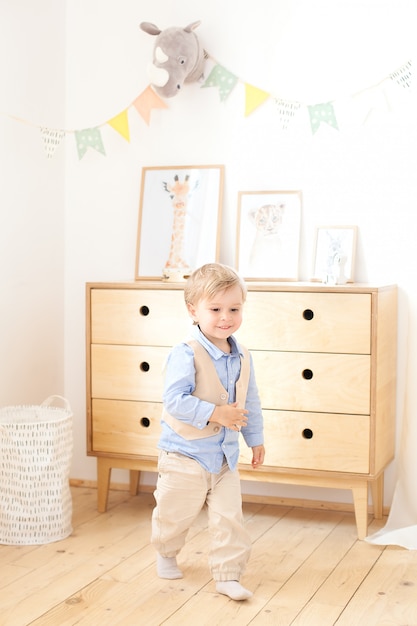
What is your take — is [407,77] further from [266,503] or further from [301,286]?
[266,503]

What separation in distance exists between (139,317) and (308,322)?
595mm

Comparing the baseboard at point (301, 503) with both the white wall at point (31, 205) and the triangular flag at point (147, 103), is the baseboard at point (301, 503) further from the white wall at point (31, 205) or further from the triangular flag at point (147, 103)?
the triangular flag at point (147, 103)

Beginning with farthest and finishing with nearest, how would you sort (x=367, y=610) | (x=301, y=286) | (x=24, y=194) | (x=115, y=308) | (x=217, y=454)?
(x=24, y=194) < (x=115, y=308) < (x=301, y=286) < (x=217, y=454) < (x=367, y=610)

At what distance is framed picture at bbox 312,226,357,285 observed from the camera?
2934 mm

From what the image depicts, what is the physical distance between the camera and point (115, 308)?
9.48 feet

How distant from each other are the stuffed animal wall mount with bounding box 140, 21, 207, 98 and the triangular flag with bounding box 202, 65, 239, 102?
102mm

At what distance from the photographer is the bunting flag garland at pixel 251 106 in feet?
9.43

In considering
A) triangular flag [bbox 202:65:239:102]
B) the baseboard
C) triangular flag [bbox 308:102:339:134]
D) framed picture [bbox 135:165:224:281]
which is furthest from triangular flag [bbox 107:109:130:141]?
the baseboard

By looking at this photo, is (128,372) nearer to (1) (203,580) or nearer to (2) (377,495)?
(1) (203,580)

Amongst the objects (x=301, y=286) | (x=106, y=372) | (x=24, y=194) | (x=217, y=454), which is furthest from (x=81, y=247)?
(x=217, y=454)

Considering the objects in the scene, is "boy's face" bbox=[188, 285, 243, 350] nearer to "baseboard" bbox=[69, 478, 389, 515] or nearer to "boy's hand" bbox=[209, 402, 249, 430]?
"boy's hand" bbox=[209, 402, 249, 430]

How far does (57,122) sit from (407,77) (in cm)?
135

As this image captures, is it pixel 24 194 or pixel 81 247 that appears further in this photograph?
pixel 81 247

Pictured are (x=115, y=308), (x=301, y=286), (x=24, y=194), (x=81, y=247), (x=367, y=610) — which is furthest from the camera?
(x=81, y=247)
